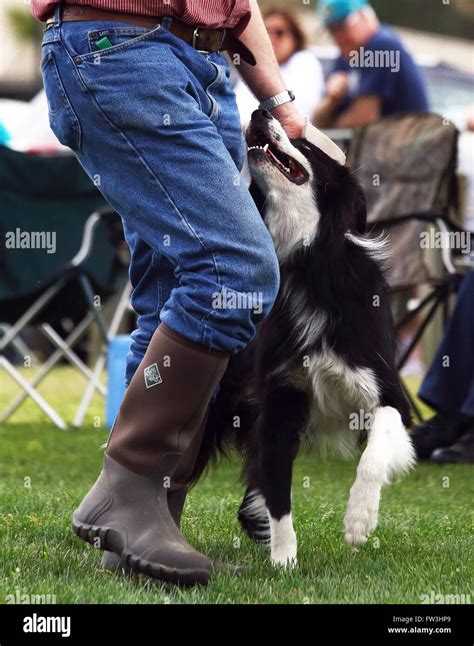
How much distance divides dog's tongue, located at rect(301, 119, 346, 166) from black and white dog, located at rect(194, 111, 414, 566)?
0.02 m

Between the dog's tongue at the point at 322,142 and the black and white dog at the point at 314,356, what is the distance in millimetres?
17

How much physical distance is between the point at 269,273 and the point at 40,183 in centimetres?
455

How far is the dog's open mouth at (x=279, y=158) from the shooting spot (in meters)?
3.54

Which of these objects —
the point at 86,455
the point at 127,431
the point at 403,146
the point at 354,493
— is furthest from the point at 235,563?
the point at 403,146

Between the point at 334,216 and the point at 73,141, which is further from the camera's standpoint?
the point at 334,216

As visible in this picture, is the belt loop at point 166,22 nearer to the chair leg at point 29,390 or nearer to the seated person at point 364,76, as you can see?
the chair leg at point 29,390

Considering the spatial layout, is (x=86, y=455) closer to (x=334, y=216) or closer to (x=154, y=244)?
(x=334, y=216)

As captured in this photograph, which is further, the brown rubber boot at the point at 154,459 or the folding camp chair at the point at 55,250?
the folding camp chair at the point at 55,250

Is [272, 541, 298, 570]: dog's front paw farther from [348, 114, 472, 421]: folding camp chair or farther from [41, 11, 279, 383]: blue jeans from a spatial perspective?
[348, 114, 472, 421]: folding camp chair

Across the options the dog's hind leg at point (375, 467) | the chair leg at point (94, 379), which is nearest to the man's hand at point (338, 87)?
the chair leg at point (94, 379)

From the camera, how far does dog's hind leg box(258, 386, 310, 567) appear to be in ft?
11.0

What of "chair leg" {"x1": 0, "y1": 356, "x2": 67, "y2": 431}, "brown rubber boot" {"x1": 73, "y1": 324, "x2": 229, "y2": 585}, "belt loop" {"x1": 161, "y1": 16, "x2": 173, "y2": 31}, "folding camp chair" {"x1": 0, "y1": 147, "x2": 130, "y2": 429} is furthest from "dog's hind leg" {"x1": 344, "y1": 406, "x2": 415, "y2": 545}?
"chair leg" {"x1": 0, "y1": 356, "x2": 67, "y2": 431}

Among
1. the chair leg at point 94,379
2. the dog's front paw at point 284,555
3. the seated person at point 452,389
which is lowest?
the chair leg at point 94,379

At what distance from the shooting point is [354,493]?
337cm
